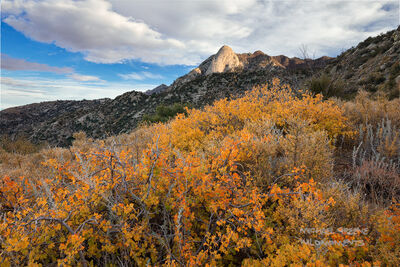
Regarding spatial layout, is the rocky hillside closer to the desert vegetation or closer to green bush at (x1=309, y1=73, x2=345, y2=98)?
green bush at (x1=309, y1=73, x2=345, y2=98)

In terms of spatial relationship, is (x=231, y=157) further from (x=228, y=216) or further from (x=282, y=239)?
(x=282, y=239)

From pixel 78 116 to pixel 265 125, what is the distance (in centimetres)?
4110

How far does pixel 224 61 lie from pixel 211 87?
25.6m

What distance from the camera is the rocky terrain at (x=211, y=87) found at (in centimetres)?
1457

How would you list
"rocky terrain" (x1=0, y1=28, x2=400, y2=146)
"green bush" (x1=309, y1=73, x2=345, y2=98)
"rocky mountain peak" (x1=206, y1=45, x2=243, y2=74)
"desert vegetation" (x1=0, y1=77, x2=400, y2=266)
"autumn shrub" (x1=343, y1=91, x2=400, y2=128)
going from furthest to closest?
"rocky mountain peak" (x1=206, y1=45, x2=243, y2=74) → "rocky terrain" (x1=0, y1=28, x2=400, y2=146) → "green bush" (x1=309, y1=73, x2=345, y2=98) → "autumn shrub" (x1=343, y1=91, x2=400, y2=128) → "desert vegetation" (x1=0, y1=77, x2=400, y2=266)

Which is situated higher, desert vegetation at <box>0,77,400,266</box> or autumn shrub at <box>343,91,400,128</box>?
autumn shrub at <box>343,91,400,128</box>

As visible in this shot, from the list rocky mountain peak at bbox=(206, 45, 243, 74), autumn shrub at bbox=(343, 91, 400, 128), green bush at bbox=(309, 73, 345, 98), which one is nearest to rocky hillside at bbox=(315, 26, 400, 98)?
green bush at bbox=(309, 73, 345, 98)

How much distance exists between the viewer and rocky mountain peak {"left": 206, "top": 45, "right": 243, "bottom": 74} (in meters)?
50.2

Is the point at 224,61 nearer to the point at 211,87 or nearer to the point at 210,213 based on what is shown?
the point at 211,87

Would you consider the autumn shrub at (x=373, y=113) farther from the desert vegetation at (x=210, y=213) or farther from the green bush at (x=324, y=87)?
the green bush at (x=324, y=87)

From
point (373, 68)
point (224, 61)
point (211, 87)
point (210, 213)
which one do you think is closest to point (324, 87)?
point (373, 68)

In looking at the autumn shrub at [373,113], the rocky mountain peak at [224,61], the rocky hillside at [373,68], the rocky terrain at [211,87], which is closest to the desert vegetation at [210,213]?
the autumn shrub at [373,113]

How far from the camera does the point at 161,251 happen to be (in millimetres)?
2311

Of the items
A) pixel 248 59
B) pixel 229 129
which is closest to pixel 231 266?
pixel 229 129
